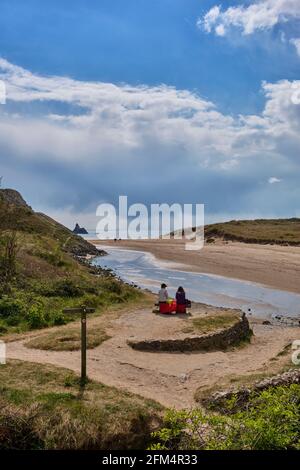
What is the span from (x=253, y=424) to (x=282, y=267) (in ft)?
130

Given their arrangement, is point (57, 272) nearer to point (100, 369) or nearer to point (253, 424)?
point (100, 369)

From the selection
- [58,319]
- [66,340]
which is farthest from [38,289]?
[66,340]

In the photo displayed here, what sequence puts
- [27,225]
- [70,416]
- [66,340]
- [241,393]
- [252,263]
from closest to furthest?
[70,416]
[241,393]
[66,340]
[252,263]
[27,225]

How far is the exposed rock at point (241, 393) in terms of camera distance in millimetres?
12500

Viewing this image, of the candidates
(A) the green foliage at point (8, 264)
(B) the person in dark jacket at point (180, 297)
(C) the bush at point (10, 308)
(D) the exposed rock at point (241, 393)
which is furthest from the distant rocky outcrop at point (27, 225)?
(D) the exposed rock at point (241, 393)

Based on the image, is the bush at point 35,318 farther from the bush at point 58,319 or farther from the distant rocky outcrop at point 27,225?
the distant rocky outcrop at point 27,225

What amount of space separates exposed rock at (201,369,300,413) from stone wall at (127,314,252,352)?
436 centimetres

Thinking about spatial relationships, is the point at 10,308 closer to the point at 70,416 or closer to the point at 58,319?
the point at 58,319

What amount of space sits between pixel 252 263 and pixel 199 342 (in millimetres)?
34502

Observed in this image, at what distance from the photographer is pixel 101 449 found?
1043 cm

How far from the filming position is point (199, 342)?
17953 mm

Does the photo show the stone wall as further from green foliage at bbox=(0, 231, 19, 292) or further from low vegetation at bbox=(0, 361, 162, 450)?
green foliage at bbox=(0, 231, 19, 292)

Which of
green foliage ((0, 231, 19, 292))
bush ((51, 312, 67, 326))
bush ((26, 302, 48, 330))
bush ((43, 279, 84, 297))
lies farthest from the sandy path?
green foliage ((0, 231, 19, 292))
